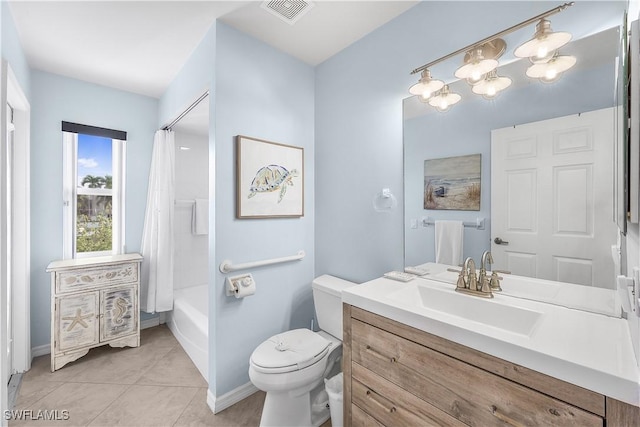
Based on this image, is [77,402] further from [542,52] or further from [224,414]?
[542,52]

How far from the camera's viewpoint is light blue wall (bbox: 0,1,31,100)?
5.17ft

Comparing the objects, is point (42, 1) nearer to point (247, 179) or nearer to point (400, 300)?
point (247, 179)

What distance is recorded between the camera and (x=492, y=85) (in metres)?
1.33

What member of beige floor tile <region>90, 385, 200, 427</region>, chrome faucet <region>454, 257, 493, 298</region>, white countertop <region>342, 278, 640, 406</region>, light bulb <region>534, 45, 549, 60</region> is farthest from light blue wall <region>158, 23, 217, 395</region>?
light bulb <region>534, 45, 549, 60</region>

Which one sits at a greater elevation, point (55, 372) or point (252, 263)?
point (252, 263)

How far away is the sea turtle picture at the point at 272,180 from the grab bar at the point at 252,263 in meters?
0.44

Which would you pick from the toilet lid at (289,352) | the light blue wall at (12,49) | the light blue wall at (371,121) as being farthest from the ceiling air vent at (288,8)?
the toilet lid at (289,352)

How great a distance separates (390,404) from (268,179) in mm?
1502

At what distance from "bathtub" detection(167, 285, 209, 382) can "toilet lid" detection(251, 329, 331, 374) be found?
0.68m

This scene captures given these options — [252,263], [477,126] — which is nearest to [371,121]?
[477,126]

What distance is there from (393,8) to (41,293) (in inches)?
140

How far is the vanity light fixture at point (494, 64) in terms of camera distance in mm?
1127

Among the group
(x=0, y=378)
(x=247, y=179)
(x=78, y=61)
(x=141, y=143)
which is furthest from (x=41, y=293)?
(x=247, y=179)

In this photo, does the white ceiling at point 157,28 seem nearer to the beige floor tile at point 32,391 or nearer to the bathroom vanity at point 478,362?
the bathroom vanity at point 478,362
